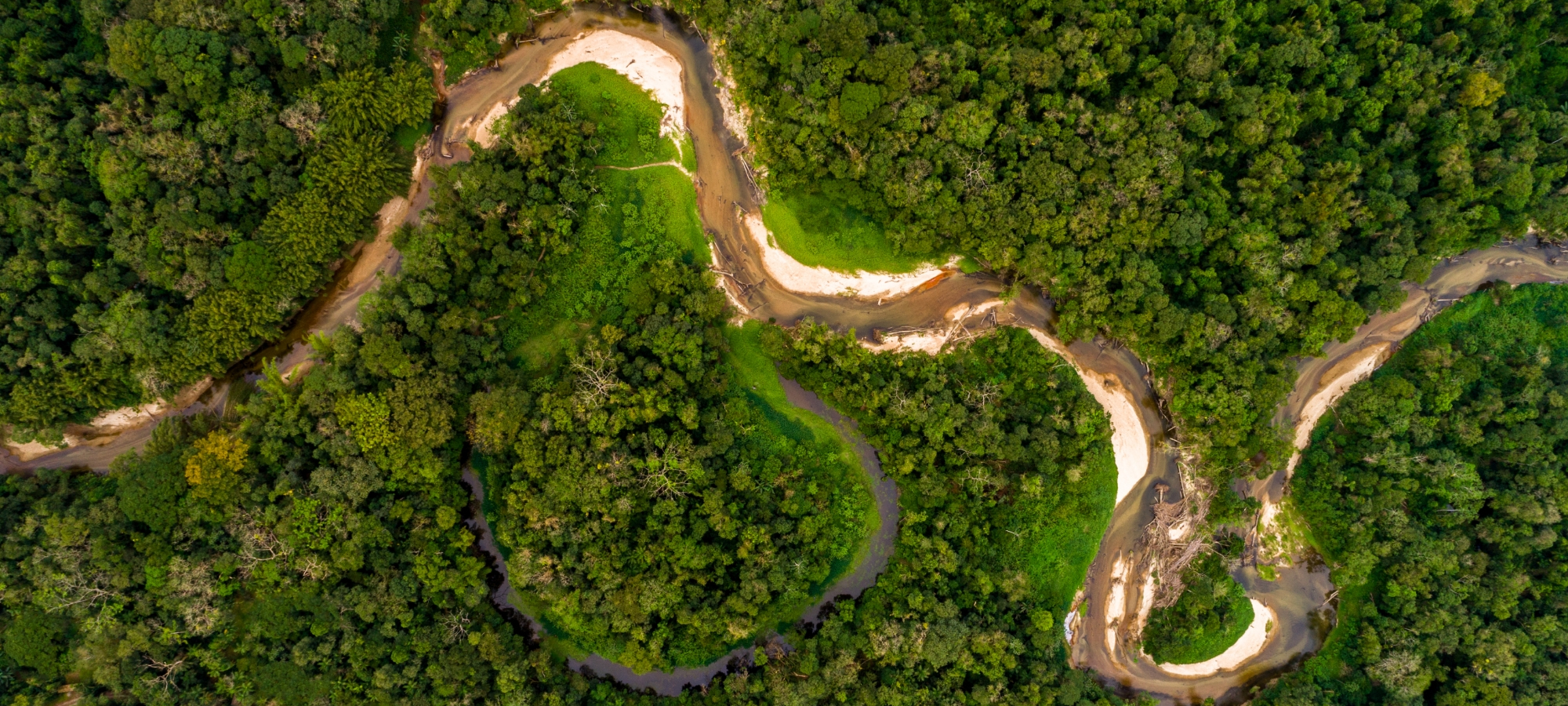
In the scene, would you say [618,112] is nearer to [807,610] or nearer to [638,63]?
[638,63]

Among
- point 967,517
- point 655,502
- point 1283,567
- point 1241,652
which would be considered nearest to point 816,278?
point 655,502

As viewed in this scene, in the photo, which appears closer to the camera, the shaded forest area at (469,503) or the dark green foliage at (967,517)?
the shaded forest area at (469,503)

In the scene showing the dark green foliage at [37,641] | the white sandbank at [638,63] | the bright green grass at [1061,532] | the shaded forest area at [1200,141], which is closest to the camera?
the dark green foliage at [37,641]

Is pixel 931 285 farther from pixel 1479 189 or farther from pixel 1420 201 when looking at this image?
pixel 1479 189

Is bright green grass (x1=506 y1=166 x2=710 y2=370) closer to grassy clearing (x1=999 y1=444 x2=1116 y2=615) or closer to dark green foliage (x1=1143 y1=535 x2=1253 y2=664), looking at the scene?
grassy clearing (x1=999 y1=444 x2=1116 y2=615)

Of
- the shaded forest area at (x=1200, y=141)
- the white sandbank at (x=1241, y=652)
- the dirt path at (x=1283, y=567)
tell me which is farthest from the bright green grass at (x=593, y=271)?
the white sandbank at (x=1241, y=652)

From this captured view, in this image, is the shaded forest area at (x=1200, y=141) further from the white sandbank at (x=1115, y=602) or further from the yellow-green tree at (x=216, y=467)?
the yellow-green tree at (x=216, y=467)
